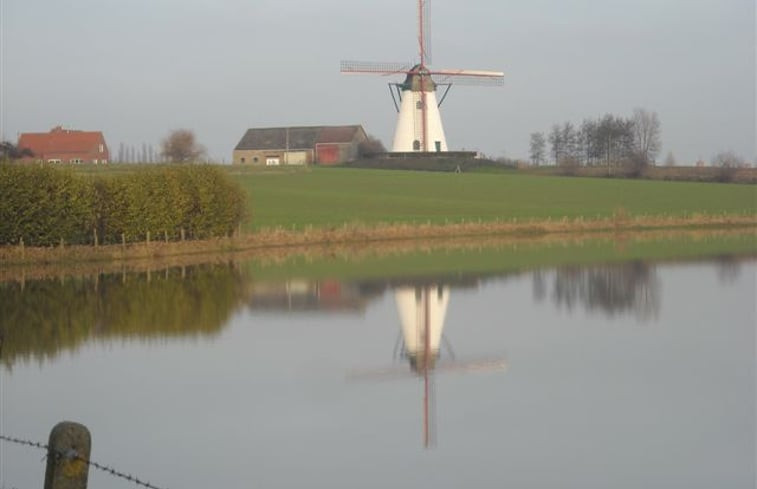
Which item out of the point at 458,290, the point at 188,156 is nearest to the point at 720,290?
the point at 458,290

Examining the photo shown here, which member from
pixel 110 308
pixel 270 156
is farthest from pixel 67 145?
pixel 110 308

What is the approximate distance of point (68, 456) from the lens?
525 cm

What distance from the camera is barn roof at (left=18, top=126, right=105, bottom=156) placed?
74.6 meters

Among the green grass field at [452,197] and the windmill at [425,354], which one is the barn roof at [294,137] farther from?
the windmill at [425,354]

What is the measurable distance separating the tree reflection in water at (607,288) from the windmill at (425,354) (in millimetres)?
2392

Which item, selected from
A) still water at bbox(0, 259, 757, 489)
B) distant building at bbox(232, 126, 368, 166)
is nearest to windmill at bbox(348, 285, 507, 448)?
still water at bbox(0, 259, 757, 489)

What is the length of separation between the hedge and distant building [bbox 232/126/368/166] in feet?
126

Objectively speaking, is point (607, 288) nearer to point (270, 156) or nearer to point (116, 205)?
point (116, 205)

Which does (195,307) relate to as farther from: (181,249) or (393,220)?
(393,220)

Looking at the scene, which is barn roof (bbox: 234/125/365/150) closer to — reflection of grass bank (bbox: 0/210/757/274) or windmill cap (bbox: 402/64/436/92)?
windmill cap (bbox: 402/64/436/92)

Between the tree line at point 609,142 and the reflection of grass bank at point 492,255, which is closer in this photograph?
the reflection of grass bank at point 492,255

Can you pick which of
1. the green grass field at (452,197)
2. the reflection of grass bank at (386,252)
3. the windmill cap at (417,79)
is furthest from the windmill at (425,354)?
the windmill cap at (417,79)

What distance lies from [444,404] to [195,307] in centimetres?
985

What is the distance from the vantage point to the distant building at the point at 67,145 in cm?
7462
